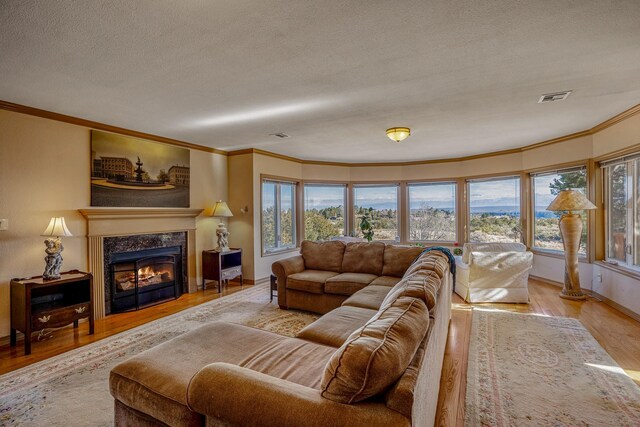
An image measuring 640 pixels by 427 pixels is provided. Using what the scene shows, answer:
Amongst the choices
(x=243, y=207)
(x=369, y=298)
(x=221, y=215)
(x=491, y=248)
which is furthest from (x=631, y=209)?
(x=221, y=215)

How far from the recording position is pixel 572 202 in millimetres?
4488

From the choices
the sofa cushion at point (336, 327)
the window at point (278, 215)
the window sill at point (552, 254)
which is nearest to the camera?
the sofa cushion at point (336, 327)

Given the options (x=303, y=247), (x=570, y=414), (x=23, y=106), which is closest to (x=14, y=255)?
(x=23, y=106)

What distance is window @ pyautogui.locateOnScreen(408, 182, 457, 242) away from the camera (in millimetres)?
7012

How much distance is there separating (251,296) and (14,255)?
2.83 meters

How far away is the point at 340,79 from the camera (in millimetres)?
2779

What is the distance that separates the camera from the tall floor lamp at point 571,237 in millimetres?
4523

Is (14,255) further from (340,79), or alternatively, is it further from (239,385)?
(340,79)

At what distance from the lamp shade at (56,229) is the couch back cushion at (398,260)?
3.76 metres

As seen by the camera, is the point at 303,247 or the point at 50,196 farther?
the point at 303,247

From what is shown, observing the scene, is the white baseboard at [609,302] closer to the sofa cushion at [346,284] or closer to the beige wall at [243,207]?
the sofa cushion at [346,284]

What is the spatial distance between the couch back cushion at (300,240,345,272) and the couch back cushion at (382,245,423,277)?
26.2 inches

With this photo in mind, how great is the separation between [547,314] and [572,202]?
169 cm

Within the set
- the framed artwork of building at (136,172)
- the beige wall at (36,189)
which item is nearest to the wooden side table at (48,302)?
the beige wall at (36,189)
